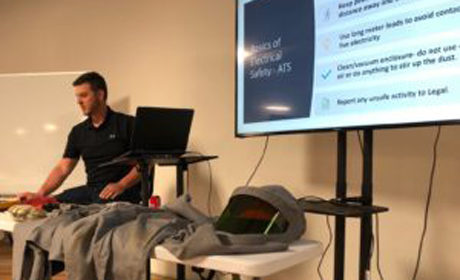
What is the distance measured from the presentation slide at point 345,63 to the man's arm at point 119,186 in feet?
2.62

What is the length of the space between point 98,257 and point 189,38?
2.19 m

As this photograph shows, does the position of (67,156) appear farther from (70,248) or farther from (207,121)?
(70,248)

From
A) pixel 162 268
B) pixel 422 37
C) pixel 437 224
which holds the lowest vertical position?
pixel 162 268

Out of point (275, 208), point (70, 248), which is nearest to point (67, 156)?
point (70, 248)

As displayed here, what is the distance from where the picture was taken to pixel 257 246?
1130 mm

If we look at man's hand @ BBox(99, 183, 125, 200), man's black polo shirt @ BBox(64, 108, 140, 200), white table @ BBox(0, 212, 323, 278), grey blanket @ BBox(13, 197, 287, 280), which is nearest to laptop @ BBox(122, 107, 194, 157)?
man's hand @ BBox(99, 183, 125, 200)

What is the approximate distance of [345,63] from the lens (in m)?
1.64

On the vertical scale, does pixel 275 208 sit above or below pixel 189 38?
below

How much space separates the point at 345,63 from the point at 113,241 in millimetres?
970

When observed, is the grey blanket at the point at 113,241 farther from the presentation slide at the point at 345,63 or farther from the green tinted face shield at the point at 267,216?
the presentation slide at the point at 345,63

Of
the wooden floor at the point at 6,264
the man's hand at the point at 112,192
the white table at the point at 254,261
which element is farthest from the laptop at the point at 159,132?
the wooden floor at the point at 6,264

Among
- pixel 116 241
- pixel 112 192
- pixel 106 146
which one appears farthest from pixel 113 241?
pixel 106 146

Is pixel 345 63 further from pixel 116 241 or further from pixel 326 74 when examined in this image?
pixel 116 241

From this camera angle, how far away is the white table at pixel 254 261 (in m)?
1.02
